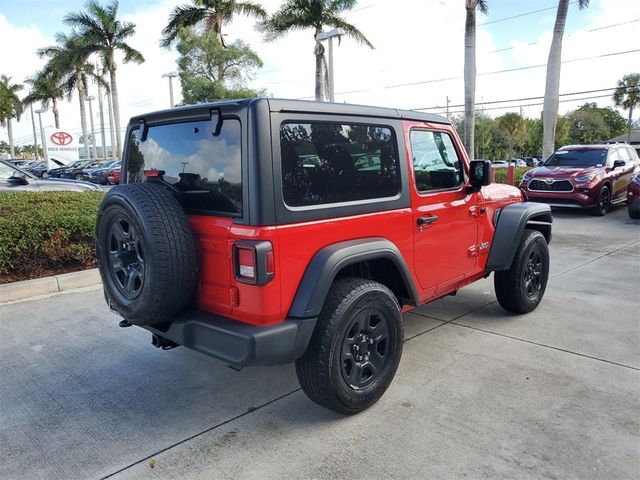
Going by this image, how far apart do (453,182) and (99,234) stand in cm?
263

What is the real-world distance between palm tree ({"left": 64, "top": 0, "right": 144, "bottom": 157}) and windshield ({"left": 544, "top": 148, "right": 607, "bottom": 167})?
27.9m

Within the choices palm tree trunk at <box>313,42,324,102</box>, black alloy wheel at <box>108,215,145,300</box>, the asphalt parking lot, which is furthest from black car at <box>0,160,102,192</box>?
palm tree trunk at <box>313,42,324,102</box>

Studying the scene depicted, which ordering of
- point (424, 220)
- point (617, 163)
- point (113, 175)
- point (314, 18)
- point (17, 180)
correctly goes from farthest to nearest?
point (113, 175) → point (314, 18) → point (617, 163) → point (17, 180) → point (424, 220)

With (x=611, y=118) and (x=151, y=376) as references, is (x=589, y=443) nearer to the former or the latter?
(x=151, y=376)

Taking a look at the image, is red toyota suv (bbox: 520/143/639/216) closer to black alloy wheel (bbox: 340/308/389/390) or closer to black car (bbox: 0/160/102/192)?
black alloy wheel (bbox: 340/308/389/390)

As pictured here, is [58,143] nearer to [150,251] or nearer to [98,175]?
[98,175]

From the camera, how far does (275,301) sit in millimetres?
2627

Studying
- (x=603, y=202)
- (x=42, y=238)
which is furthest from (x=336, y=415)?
(x=603, y=202)

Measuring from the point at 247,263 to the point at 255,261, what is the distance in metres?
0.07

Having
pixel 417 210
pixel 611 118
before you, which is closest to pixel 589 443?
pixel 417 210

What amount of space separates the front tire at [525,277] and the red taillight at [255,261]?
9.44 ft

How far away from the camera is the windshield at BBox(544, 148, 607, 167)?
12258 millimetres

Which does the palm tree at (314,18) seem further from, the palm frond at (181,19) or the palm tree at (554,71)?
the palm tree at (554,71)

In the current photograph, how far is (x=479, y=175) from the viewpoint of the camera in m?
3.99
